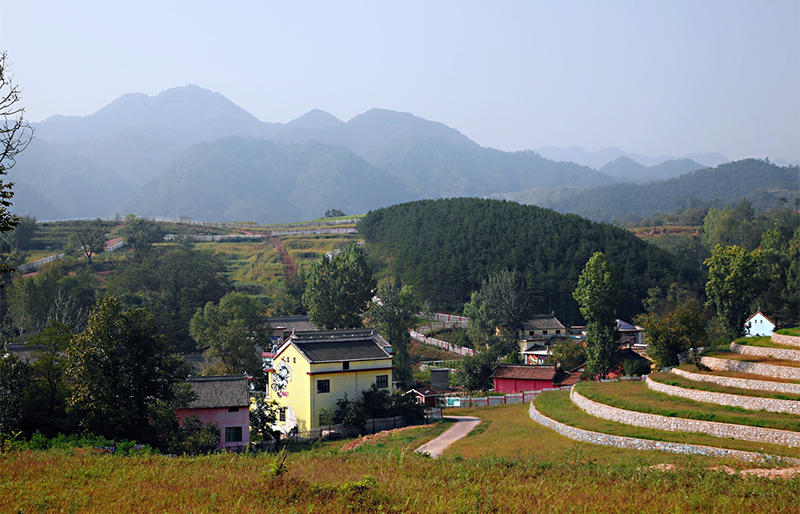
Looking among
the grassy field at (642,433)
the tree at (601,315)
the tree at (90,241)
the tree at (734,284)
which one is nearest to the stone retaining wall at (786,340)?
the tree at (601,315)

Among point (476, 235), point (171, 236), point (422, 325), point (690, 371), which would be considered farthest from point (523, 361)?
point (171, 236)

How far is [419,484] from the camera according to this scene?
14.4 m

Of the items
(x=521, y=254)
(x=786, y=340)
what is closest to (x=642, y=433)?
(x=786, y=340)

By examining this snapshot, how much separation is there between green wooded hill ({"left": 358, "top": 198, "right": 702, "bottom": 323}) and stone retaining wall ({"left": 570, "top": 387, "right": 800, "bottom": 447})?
37.8 metres

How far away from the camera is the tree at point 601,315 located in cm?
→ 4250

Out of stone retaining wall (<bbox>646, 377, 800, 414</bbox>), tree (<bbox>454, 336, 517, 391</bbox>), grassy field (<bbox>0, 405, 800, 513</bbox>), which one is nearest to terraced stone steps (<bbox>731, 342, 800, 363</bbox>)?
stone retaining wall (<bbox>646, 377, 800, 414</bbox>)

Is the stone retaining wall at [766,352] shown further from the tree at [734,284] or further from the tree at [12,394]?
the tree at [12,394]

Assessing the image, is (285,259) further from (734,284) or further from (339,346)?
(734,284)

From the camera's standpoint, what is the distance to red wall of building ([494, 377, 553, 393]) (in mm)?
44625

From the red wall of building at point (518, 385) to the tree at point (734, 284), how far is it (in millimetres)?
14251

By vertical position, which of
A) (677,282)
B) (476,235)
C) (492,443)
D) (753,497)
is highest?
(476,235)

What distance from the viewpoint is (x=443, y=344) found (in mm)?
61562

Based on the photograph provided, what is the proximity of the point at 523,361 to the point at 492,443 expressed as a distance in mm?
25726

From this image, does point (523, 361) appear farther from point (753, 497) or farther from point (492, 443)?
point (753, 497)
